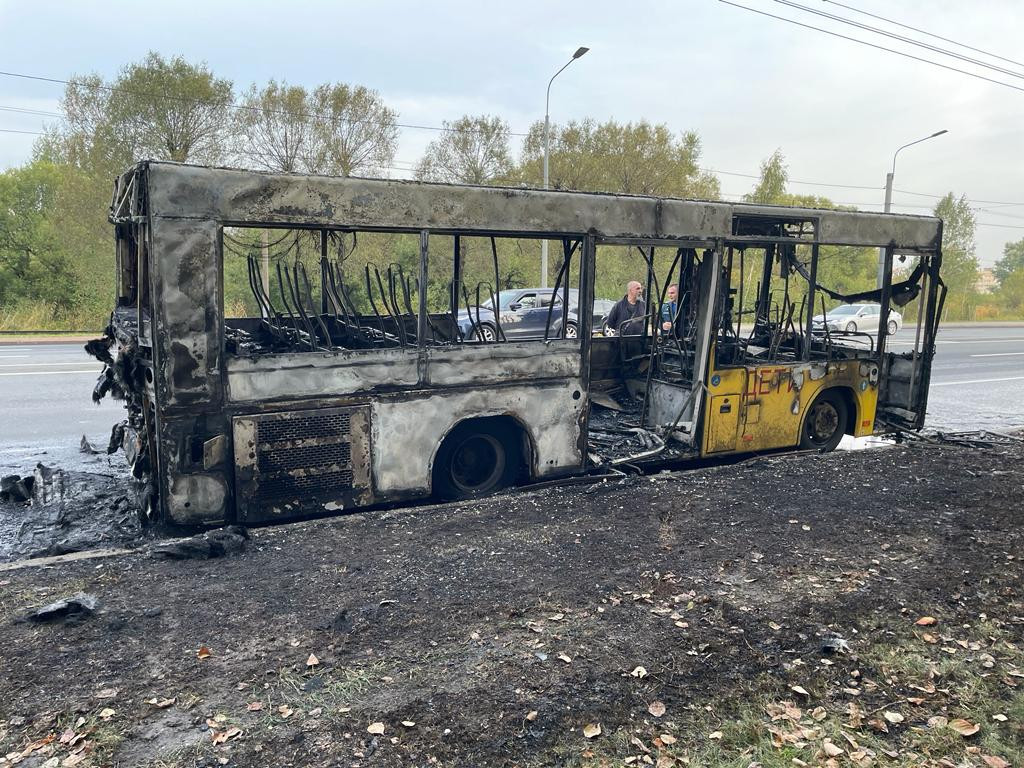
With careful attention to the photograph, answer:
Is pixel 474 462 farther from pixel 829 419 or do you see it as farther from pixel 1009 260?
pixel 1009 260

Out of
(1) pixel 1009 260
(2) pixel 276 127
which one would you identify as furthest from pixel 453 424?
(1) pixel 1009 260

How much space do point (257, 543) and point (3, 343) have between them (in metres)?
19.0

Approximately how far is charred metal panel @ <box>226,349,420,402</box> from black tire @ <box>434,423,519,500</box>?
741mm

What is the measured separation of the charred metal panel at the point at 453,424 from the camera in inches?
228

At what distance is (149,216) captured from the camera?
15.9 feet

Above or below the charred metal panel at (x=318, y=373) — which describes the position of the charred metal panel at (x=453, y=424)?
below

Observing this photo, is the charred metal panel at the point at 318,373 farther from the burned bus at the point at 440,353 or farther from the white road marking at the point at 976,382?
the white road marking at the point at 976,382

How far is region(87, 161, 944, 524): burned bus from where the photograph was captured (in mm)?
5098

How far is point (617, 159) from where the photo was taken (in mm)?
31562

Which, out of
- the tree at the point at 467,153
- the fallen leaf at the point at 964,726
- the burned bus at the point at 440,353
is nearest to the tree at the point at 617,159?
the tree at the point at 467,153

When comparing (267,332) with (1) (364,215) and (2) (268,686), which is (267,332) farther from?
(2) (268,686)

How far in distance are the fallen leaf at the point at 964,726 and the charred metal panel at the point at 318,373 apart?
155 inches

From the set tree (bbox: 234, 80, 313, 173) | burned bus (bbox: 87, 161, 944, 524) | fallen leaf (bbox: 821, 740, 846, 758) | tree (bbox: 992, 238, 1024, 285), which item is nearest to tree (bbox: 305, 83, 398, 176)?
tree (bbox: 234, 80, 313, 173)

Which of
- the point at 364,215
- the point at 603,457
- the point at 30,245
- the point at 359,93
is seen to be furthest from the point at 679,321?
the point at 30,245
